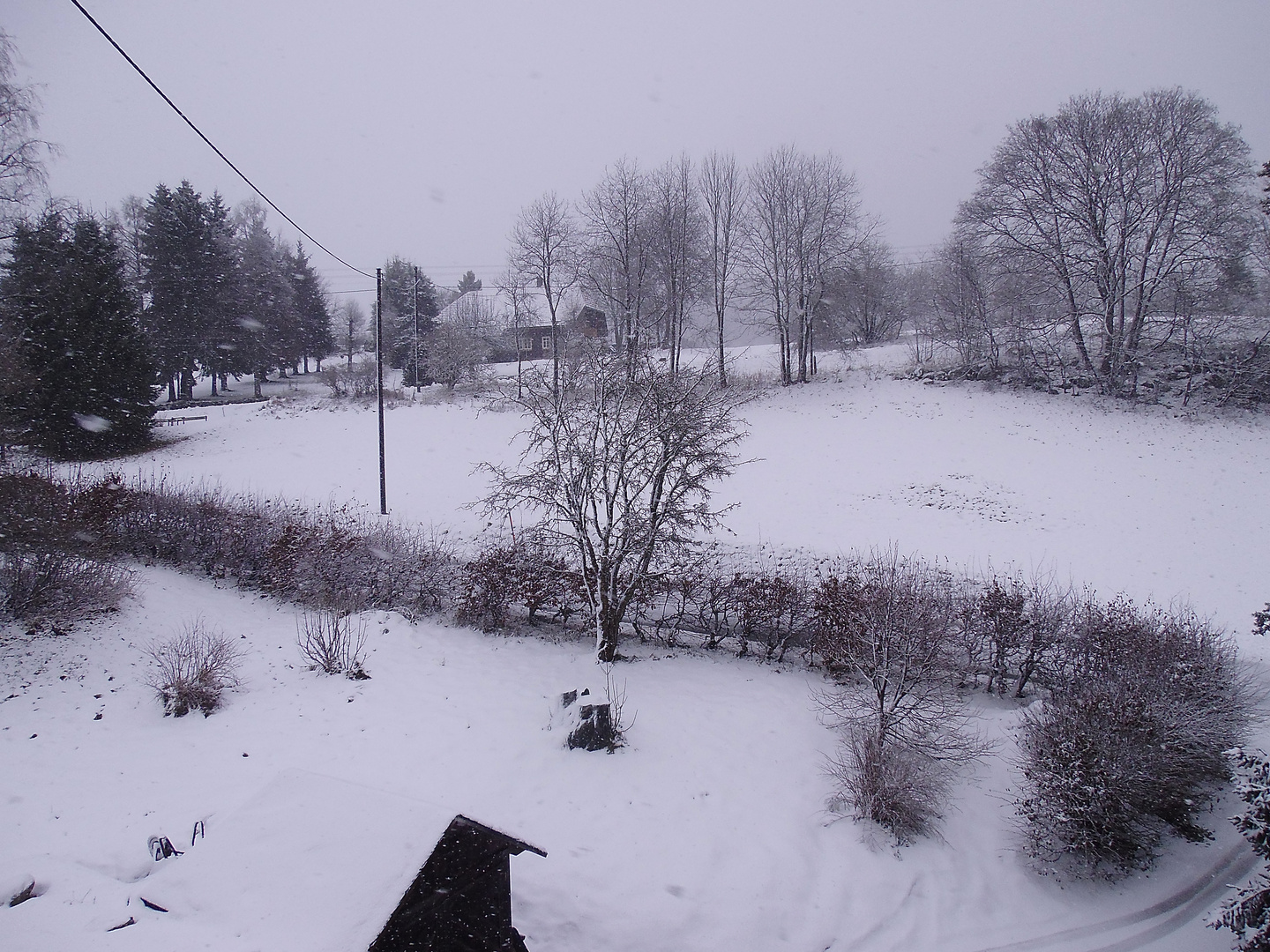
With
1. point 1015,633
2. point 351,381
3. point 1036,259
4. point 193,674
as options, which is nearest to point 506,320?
point 351,381

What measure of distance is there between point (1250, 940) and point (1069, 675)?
4.68 metres

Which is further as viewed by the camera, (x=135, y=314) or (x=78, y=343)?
(x=135, y=314)

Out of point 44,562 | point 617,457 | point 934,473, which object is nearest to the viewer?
point 44,562

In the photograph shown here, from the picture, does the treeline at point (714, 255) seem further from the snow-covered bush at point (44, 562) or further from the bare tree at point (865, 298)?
the snow-covered bush at point (44, 562)

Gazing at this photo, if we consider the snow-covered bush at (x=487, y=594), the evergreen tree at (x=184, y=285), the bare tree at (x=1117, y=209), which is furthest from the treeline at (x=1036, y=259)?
the evergreen tree at (x=184, y=285)

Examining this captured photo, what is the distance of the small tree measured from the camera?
29.9ft

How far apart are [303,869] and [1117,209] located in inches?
1148

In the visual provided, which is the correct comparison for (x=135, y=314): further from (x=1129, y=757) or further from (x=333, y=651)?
(x=1129, y=757)

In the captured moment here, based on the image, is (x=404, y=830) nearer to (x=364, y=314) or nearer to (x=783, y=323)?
(x=783, y=323)

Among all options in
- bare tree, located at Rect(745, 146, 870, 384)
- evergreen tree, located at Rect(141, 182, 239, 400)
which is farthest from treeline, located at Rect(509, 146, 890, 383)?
evergreen tree, located at Rect(141, 182, 239, 400)

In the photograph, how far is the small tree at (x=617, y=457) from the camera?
29.9ft

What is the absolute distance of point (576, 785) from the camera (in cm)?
647

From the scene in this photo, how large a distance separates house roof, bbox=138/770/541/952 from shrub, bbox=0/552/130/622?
6.73m

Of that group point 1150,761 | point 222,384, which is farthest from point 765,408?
point 222,384
